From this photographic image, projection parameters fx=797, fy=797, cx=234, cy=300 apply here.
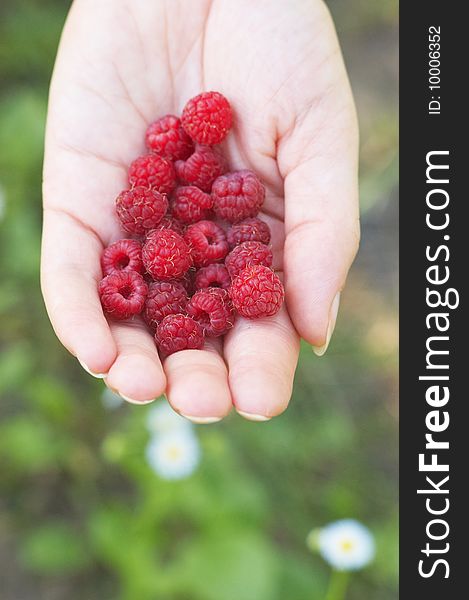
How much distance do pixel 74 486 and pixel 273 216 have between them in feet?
3.15

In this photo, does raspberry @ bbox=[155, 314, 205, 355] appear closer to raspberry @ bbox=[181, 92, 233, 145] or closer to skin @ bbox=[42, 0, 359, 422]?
skin @ bbox=[42, 0, 359, 422]

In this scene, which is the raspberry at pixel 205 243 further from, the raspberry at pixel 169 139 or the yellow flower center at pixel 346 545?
the yellow flower center at pixel 346 545

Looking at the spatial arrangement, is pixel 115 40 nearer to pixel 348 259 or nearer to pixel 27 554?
pixel 348 259

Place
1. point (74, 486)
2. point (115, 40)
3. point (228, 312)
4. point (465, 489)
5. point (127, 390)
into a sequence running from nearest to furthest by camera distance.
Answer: point (127, 390), point (228, 312), point (465, 489), point (115, 40), point (74, 486)

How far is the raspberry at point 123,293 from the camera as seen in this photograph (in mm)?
1379

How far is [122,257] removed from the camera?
150 cm

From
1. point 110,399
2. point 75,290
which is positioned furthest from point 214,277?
point 110,399

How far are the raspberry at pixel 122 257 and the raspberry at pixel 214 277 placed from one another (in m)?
0.12

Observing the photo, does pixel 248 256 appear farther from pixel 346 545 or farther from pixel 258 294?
pixel 346 545

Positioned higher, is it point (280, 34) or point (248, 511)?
point (280, 34)

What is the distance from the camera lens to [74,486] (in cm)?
214

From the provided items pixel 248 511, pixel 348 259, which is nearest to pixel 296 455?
pixel 248 511

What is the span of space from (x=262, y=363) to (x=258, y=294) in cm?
15

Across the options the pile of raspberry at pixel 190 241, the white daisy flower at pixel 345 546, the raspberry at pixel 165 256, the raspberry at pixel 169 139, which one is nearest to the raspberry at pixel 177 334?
the pile of raspberry at pixel 190 241
